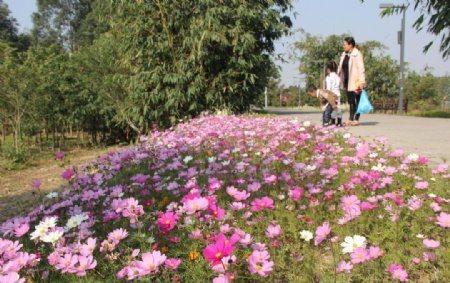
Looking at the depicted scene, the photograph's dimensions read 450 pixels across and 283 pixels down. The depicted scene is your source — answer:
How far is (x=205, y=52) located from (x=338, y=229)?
26.9ft

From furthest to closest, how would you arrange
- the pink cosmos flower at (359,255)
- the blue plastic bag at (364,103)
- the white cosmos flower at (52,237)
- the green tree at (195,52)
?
the green tree at (195,52), the blue plastic bag at (364,103), the white cosmos flower at (52,237), the pink cosmos flower at (359,255)

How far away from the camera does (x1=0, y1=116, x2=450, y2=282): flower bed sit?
194 centimetres

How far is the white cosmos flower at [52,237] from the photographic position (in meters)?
2.09

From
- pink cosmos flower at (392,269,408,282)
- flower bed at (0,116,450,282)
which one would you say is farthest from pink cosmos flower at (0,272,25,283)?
pink cosmos flower at (392,269,408,282)

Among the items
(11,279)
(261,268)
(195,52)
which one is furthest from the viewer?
(195,52)

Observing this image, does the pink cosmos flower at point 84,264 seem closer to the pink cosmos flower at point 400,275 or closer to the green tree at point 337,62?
the pink cosmos flower at point 400,275

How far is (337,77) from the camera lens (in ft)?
29.9

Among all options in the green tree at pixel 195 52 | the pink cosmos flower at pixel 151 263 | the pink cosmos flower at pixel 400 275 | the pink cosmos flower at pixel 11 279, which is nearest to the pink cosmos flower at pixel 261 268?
the pink cosmos flower at pixel 151 263

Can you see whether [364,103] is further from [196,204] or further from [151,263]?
[151,263]

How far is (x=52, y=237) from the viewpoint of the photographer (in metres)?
2.10

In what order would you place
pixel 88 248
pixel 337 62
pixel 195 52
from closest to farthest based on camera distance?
pixel 88 248 → pixel 195 52 → pixel 337 62

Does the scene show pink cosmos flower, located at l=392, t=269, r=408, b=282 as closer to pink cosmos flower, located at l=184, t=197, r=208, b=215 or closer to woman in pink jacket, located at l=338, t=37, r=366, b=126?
pink cosmos flower, located at l=184, t=197, r=208, b=215

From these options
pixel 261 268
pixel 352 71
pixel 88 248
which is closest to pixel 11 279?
pixel 88 248

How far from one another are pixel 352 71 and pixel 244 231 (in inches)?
285
